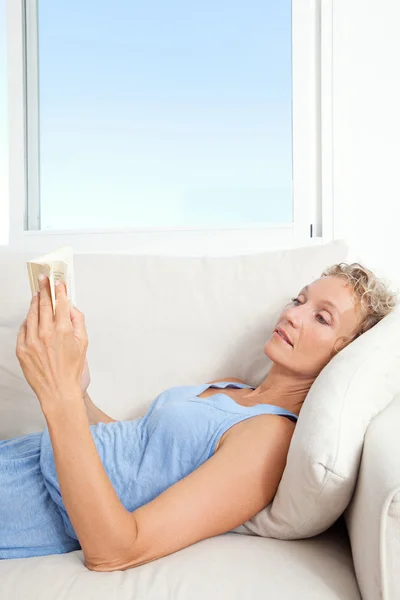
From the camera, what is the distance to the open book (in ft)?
3.36

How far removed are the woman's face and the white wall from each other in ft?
2.39

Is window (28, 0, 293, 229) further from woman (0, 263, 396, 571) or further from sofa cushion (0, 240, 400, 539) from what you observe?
woman (0, 263, 396, 571)

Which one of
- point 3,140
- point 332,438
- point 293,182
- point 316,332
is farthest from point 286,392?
point 3,140

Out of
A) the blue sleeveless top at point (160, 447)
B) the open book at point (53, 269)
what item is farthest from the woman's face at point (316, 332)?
the open book at point (53, 269)

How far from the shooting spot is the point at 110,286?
1604 millimetres

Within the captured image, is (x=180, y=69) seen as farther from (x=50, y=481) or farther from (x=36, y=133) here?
(x=50, y=481)

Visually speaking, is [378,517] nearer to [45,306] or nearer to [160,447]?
[160,447]

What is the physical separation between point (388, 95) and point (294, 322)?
1.08 metres

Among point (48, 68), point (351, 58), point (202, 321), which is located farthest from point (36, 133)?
point (202, 321)

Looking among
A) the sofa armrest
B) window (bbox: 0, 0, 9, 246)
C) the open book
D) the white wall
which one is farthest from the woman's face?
window (bbox: 0, 0, 9, 246)

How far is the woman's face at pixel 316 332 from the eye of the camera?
1361 mm

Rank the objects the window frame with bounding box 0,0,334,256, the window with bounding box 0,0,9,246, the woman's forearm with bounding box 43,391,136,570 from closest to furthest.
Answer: the woman's forearm with bounding box 43,391,136,570, the window frame with bounding box 0,0,334,256, the window with bounding box 0,0,9,246

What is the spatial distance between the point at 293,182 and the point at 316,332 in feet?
3.26

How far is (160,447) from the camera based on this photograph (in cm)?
119
